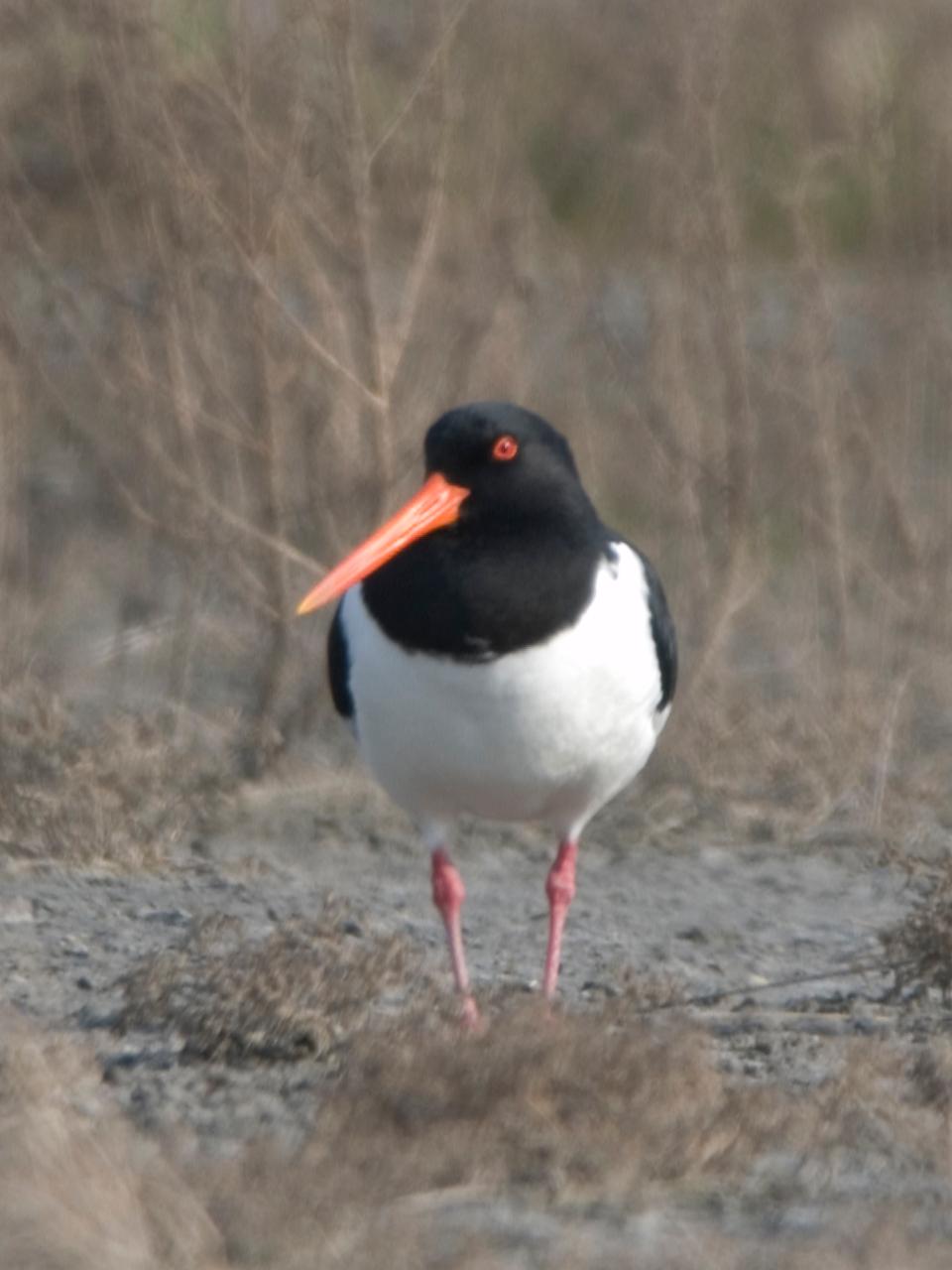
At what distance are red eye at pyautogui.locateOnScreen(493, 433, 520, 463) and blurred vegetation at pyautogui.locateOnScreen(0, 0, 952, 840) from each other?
2.25 m

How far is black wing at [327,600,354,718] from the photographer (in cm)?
→ 622

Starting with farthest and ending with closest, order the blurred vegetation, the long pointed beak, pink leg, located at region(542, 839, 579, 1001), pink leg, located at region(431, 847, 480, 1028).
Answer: the blurred vegetation
pink leg, located at region(542, 839, 579, 1001)
pink leg, located at region(431, 847, 480, 1028)
the long pointed beak

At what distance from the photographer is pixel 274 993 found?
5.53m

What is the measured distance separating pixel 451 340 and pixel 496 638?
10.5 ft

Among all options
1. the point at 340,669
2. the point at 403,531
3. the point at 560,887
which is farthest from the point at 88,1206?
the point at 560,887

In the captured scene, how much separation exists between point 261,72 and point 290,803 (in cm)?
236

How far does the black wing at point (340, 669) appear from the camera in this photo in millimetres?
6219

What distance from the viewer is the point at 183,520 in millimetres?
9094

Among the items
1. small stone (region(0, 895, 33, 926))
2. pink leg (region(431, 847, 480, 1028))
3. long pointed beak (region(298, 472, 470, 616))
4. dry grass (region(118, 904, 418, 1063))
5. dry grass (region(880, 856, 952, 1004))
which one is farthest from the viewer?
small stone (region(0, 895, 33, 926))

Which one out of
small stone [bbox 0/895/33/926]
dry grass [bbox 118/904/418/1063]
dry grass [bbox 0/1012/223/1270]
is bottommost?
small stone [bbox 0/895/33/926]

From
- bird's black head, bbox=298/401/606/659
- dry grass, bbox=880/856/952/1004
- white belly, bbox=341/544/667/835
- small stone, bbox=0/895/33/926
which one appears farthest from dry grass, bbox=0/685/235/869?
dry grass, bbox=880/856/952/1004

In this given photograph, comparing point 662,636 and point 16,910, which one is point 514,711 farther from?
point 16,910

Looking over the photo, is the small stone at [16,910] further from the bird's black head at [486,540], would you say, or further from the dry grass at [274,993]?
the bird's black head at [486,540]

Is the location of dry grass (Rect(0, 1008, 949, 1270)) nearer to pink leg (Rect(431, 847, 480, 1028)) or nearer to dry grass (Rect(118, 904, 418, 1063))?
dry grass (Rect(118, 904, 418, 1063))
